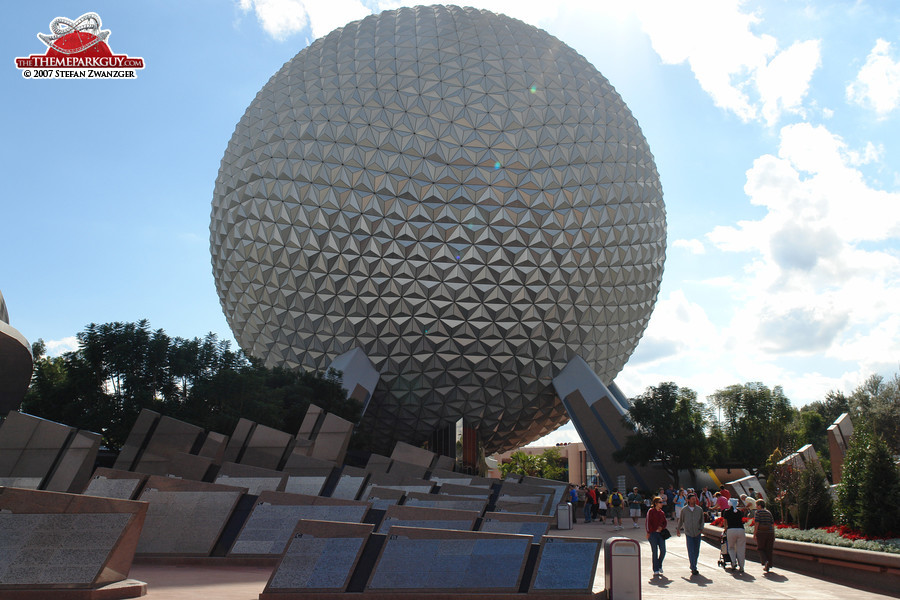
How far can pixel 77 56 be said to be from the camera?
18.1 m

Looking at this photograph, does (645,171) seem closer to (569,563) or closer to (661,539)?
(661,539)

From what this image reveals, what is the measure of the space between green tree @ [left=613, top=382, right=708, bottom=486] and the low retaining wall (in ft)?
46.9

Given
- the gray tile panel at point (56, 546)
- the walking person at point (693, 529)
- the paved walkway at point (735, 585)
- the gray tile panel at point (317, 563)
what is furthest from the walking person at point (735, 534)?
the gray tile panel at point (56, 546)

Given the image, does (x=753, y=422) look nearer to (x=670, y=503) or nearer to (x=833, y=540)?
(x=670, y=503)

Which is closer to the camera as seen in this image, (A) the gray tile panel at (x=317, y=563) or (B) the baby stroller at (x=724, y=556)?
(A) the gray tile panel at (x=317, y=563)

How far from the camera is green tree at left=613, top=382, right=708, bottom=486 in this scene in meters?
26.7

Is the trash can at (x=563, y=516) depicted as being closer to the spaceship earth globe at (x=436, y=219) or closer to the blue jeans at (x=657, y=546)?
the blue jeans at (x=657, y=546)

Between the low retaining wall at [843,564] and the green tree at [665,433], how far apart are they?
1430 cm

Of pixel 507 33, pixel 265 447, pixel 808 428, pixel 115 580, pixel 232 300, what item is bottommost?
pixel 115 580

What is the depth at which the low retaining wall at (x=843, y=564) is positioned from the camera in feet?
29.9

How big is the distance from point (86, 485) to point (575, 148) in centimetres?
2187

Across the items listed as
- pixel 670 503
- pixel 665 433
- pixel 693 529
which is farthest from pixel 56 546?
pixel 665 433

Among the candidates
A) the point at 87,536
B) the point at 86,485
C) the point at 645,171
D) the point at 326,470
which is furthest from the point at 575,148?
the point at 87,536

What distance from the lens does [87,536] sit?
6660 mm
